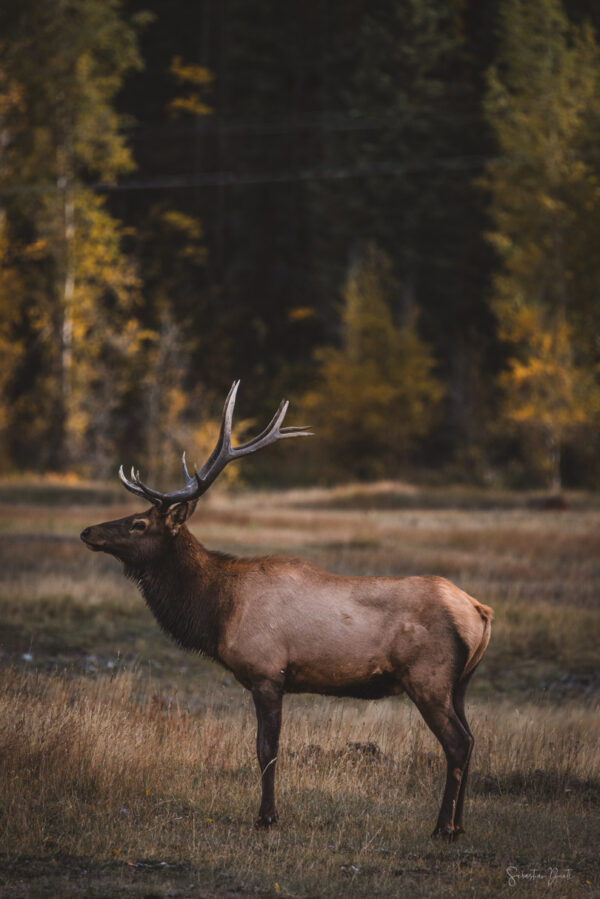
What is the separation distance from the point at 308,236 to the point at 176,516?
4568 cm

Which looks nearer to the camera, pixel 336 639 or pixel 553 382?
pixel 336 639

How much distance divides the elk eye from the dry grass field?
136 centimetres

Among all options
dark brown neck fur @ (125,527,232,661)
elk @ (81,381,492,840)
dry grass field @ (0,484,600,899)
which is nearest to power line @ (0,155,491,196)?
dry grass field @ (0,484,600,899)

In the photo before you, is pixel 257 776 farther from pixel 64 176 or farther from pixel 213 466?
pixel 64 176

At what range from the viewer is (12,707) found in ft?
24.9

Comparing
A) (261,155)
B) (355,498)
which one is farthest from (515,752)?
(261,155)

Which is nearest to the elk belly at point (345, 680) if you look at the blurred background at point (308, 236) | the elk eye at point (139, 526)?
the elk eye at point (139, 526)

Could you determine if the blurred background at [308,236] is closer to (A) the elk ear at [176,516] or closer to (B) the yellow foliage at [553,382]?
(B) the yellow foliage at [553,382]

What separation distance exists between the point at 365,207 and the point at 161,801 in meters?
38.5

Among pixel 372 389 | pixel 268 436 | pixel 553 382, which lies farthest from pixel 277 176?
pixel 268 436

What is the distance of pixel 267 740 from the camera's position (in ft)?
→ 21.1

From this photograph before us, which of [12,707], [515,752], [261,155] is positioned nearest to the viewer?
[12,707]

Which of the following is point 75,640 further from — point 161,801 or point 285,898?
point 285,898

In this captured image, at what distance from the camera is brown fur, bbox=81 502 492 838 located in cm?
633
